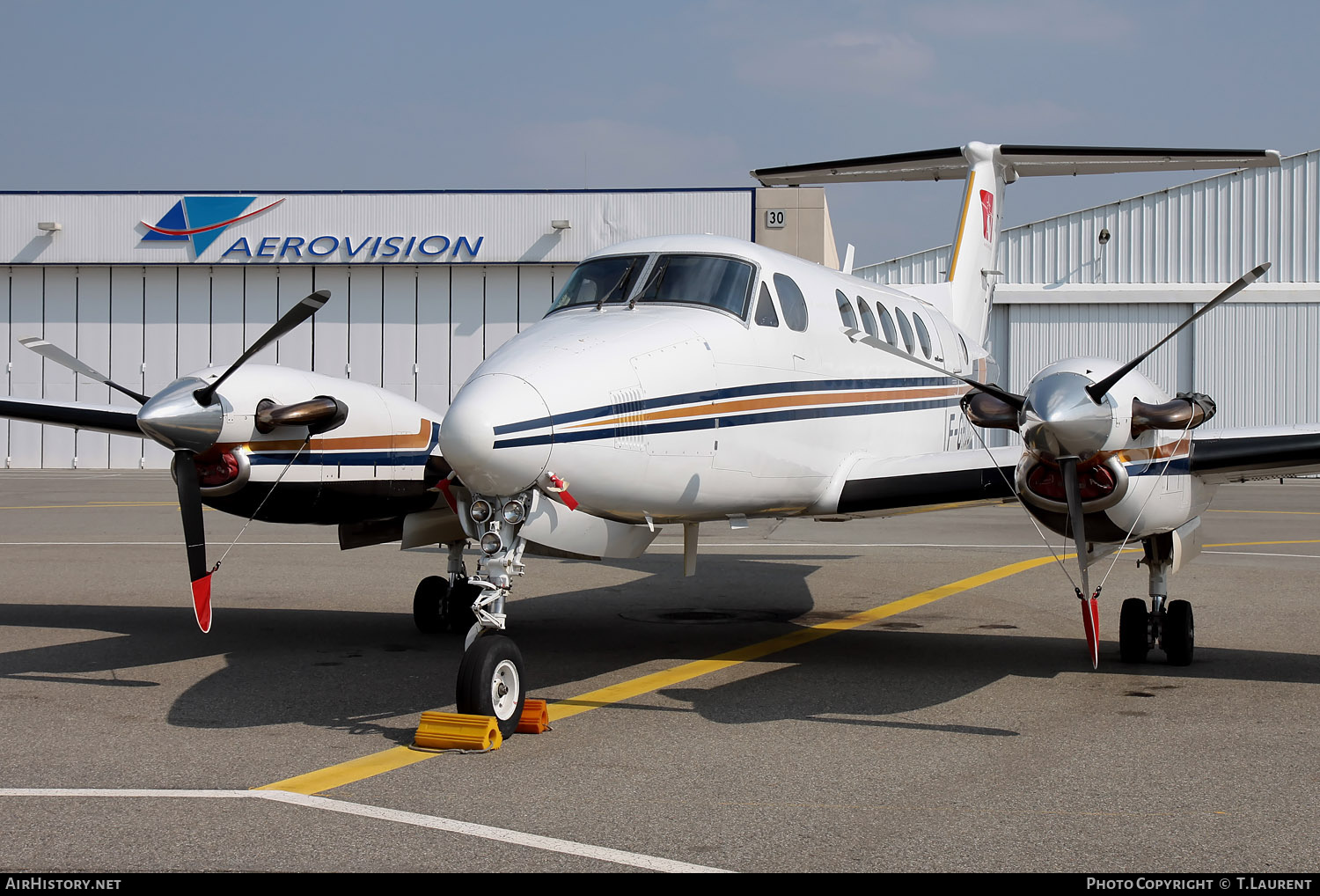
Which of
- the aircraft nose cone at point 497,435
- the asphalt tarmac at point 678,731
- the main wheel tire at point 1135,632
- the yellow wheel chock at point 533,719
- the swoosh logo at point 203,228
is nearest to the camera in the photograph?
the asphalt tarmac at point 678,731

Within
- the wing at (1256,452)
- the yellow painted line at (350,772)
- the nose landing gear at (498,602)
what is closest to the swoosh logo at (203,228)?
the nose landing gear at (498,602)

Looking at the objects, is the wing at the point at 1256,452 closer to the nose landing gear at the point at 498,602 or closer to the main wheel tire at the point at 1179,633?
the main wheel tire at the point at 1179,633

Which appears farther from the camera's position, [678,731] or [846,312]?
[846,312]

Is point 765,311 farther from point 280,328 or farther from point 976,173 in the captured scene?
point 976,173

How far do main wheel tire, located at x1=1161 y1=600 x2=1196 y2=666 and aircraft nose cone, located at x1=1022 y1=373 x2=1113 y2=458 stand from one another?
2321mm

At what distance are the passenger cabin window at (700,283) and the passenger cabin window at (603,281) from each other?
136 mm

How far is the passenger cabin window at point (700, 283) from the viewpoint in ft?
26.9

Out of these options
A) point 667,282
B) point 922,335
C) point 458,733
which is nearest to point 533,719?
point 458,733

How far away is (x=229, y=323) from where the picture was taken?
38.1 m

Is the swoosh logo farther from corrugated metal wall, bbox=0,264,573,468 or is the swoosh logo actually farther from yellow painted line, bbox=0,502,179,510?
yellow painted line, bbox=0,502,179,510

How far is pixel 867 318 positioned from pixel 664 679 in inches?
141

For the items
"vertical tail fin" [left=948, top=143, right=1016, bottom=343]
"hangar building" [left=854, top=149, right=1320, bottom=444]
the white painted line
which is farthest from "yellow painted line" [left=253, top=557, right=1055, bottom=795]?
"hangar building" [left=854, top=149, right=1320, bottom=444]
